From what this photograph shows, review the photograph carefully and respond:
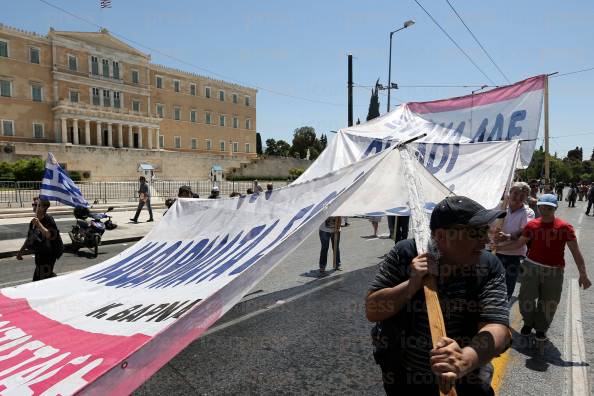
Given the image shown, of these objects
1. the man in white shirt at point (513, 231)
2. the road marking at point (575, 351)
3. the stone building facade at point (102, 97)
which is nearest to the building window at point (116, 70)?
the stone building facade at point (102, 97)

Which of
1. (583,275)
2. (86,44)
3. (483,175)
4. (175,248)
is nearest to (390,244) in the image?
(483,175)

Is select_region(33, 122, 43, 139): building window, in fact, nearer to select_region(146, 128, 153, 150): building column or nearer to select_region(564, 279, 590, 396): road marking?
select_region(146, 128, 153, 150): building column

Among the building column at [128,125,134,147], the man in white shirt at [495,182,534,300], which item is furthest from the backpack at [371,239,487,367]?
the building column at [128,125,134,147]

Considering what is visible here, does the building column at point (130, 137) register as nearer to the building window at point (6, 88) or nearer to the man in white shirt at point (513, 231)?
the building window at point (6, 88)

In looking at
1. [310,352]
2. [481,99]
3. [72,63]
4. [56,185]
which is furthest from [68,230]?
[72,63]

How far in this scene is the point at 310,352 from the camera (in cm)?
398

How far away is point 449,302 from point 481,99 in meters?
5.99

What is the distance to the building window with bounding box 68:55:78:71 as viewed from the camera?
51344 mm

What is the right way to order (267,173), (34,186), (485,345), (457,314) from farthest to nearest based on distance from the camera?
(267,173) < (34,186) < (457,314) < (485,345)

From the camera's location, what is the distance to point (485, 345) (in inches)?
62.9

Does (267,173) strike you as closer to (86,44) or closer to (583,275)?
(86,44)

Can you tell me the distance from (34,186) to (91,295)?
78.6 ft

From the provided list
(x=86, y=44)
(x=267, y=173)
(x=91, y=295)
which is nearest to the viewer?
(x=91, y=295)

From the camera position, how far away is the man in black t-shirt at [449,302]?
5.63 feet
